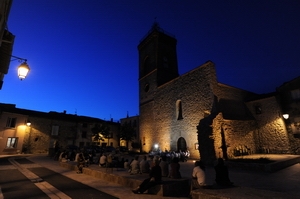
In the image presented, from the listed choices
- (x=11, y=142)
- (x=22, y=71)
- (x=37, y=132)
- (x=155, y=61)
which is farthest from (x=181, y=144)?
(x=11, y=142)

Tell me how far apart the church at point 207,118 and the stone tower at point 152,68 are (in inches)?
5.6

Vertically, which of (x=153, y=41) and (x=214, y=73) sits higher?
(x=153, y=41)

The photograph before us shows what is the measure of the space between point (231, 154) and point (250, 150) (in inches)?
139

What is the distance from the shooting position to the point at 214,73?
618 inches

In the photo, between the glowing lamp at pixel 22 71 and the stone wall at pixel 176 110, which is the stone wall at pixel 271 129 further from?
the glowing lamp at pixel 22 71

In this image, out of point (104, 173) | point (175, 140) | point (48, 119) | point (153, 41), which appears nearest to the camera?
point (104, 173)

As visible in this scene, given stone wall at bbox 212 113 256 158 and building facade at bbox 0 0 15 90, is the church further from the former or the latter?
building facade at bbox 0 0 15 90

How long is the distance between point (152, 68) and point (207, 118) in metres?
12.5

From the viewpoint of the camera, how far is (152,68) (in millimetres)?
22953

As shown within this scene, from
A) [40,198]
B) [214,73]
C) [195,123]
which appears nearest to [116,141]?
[195,123]

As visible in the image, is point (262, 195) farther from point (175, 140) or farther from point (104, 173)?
point (175, 140)

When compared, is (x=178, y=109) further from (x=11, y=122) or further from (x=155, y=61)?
(x=11, y=122)

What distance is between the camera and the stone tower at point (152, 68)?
22.3 m

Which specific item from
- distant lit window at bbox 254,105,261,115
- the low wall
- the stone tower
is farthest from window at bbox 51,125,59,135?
distant lit window at bbox 254,105,261,115
